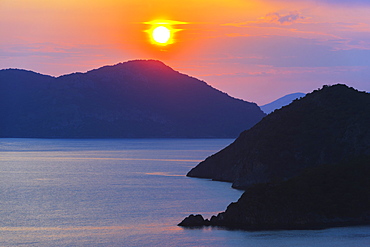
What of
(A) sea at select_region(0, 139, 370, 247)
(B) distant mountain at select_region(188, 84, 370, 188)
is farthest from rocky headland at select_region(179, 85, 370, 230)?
(A) sea at select_region(0, 139, 370, 247)

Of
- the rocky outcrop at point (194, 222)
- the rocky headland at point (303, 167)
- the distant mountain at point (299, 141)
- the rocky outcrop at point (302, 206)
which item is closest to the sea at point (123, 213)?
the rocky outcrop at point (194, 222)

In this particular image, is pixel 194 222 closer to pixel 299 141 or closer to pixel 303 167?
pixel 303 167

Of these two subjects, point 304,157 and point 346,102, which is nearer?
point 304,157

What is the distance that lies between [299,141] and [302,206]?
39.0 metres

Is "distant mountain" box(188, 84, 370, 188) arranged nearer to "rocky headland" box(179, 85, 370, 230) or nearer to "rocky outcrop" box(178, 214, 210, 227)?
"rocky headland" box(179, 85, 370, 230)

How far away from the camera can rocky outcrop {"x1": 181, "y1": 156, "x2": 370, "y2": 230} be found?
61.4m

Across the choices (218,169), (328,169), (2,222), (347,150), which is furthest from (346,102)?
(2,222)

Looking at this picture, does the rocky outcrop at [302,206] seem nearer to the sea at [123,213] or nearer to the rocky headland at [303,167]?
the rocky headland at [303,167]

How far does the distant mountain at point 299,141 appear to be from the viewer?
96000mm

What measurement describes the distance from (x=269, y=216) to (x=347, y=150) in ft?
124

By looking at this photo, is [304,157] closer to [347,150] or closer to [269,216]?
[347,150]

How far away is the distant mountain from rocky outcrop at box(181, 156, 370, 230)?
24236mm

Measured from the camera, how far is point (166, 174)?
417 feet

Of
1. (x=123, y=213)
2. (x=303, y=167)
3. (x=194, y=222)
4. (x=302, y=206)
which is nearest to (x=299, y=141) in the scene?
(x=303, y=167)
